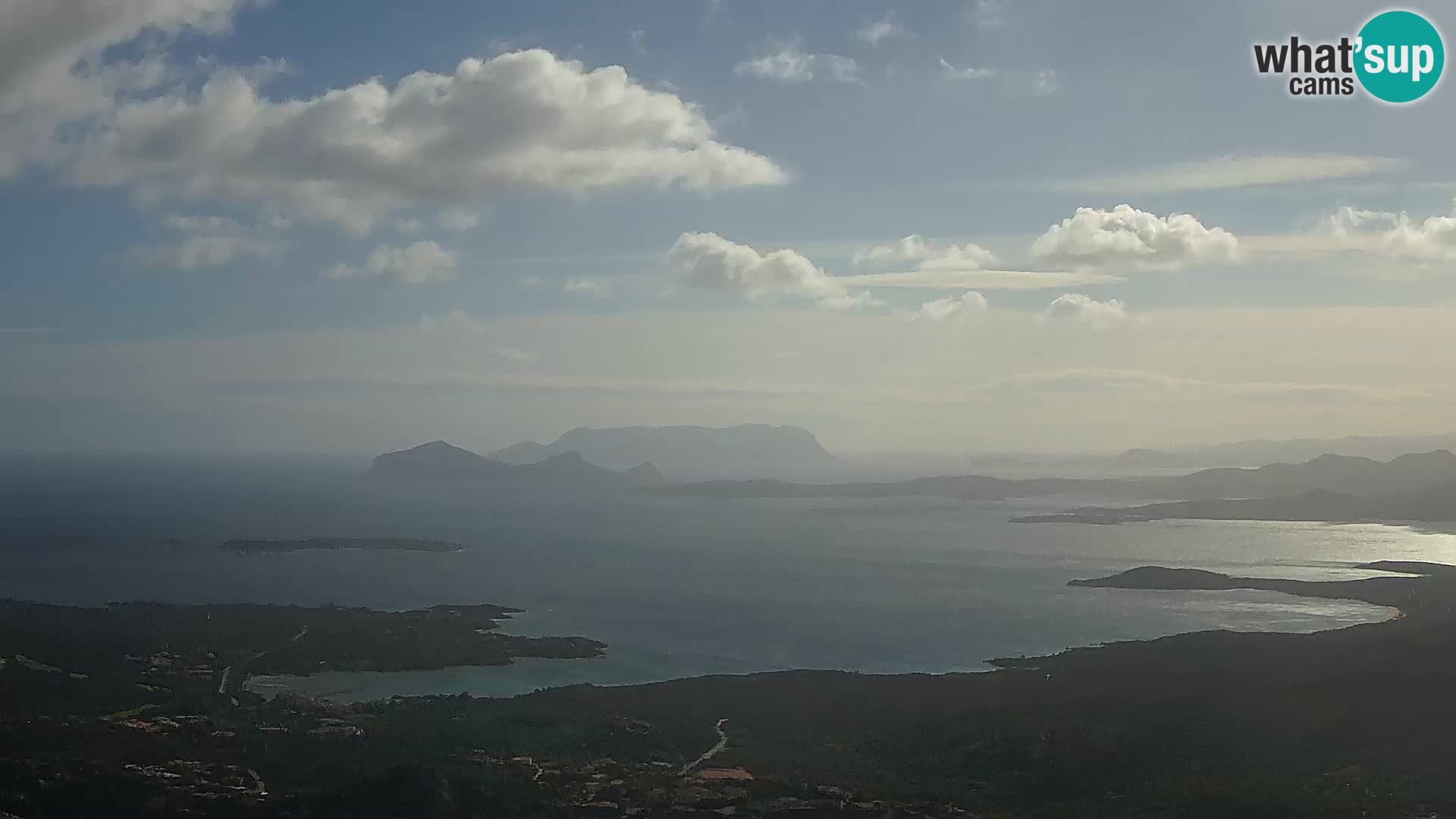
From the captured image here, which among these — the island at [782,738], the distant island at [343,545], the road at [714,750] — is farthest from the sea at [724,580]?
the road at [714,750]

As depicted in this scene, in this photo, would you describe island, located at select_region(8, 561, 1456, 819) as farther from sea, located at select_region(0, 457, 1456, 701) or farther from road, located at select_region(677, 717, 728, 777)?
sea, located at select_region(0, 457, 1456, 701)

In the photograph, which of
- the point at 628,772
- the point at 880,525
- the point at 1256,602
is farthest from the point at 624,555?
the point at 628,772

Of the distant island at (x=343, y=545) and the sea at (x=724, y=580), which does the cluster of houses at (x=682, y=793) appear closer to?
the sea at (x=724, y=580)

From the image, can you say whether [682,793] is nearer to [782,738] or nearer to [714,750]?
[714,750]

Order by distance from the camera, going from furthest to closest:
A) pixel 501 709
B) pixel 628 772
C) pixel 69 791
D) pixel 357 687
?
pixel 357 687
pixel 501 709
pixel 628 772
pixel 69 791

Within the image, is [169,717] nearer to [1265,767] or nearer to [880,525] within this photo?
[1265,767]

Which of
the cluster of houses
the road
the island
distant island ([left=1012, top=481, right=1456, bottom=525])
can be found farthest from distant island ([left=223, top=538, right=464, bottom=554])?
the cluster of houses
